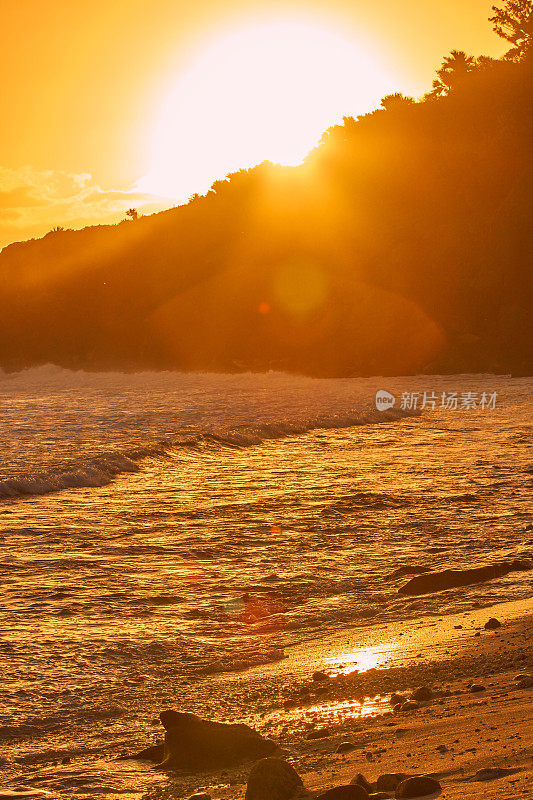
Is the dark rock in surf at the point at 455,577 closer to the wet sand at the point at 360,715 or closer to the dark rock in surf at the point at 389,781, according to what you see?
the wet sand at the point at 360,715

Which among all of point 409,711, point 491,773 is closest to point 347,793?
point 491,773

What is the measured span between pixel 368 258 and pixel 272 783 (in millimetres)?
57073

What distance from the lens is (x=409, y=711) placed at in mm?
4168

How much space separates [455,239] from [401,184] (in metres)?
7.46

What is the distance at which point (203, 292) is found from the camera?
72312 mm

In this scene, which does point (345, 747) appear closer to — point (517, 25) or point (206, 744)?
point (206, 744)

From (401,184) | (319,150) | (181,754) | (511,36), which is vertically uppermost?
(511,36)

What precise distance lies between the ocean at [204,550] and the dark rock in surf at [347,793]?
1190 millimetres

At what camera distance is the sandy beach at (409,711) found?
327 centimetres

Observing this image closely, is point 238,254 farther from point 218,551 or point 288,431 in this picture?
point 218,551

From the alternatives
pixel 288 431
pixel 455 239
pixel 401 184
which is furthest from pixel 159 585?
pixel 401 184

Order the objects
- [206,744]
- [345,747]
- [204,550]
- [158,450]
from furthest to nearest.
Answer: [158,450] < [204,550] < [206,744] < [345,747]

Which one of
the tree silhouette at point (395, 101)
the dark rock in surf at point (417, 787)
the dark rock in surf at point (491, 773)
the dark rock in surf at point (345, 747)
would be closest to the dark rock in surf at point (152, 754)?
the dark rock in surf at point (345, 747)

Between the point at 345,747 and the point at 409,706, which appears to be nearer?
the point at 345,747
